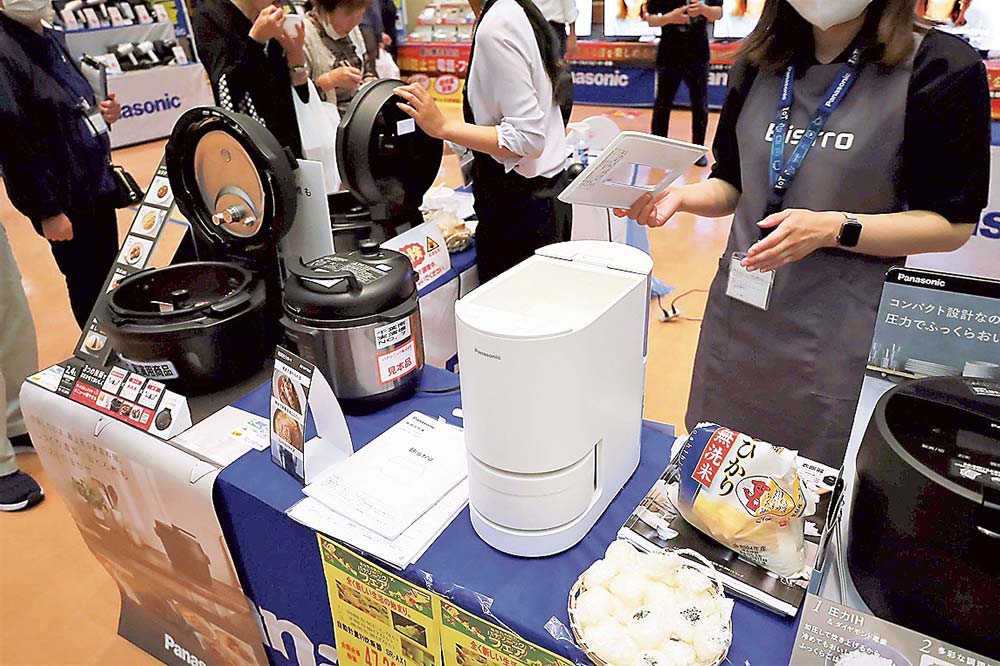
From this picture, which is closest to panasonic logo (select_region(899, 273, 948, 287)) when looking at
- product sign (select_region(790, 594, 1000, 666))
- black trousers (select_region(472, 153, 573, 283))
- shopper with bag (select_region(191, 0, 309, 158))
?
product sign (select_region(790, 594, 1000, 666))

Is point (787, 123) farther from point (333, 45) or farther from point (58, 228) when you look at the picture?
point (58, 228)

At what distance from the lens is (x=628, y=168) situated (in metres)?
1.06

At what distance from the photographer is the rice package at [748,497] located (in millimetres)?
789

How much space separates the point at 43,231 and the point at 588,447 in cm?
226

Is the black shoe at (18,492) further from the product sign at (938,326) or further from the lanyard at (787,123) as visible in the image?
the product sign at (938,326)

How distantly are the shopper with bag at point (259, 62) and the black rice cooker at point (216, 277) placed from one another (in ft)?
1.04

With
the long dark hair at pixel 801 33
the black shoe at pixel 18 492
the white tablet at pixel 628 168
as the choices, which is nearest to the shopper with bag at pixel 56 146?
the black shoe at pixel 18 492

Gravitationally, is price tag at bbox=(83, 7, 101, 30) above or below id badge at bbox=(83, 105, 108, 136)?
above

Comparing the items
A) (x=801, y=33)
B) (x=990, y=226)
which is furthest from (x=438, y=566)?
(x=990, y=226)

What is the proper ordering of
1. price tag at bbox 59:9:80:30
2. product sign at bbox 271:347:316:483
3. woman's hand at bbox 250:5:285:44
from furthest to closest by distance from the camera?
price tag at bbox 59:9:80:30 < woman's hand at bbox 250:5:285:44 < product sign at bbox 271:347:316:483

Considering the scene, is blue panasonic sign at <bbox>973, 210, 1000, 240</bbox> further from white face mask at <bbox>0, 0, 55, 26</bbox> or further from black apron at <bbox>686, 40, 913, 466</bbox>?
white face mask at <bbox>0, 0, 55, 26</bbox>

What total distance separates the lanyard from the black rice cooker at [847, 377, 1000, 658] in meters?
0.60

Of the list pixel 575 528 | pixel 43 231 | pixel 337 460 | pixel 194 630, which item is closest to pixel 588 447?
pixel 575 528

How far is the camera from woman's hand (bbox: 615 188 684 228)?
1206 mm
